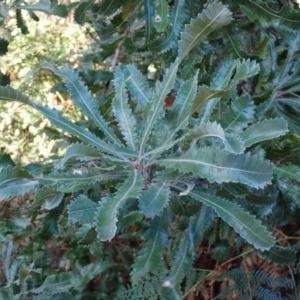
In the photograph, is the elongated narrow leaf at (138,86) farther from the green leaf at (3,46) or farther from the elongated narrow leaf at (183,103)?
the green leaf at (3,46)

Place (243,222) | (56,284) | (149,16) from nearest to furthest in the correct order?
(243,222)
(149,16)
(56,284)

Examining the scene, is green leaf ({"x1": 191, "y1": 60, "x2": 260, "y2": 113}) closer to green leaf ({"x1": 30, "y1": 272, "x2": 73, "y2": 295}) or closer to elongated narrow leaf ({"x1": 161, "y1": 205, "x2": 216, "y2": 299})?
elongated narrow leaf ({"x1": 161, "y1": 205, "x2": 216, "y2": 299})

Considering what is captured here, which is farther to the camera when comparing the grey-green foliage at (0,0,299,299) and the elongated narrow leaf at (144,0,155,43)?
the elongated narrow leaf at (144,0,155,43)

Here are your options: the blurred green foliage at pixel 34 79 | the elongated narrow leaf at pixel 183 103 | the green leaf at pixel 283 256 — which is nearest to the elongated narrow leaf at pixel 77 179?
the elongated narrow leaf at pixel 183 103

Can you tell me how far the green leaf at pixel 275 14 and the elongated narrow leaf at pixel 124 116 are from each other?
0.37 metres

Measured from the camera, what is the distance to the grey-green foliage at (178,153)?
63 cm

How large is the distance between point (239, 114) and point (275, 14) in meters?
0.33

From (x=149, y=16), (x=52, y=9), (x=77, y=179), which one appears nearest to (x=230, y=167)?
(x=77, y=179)

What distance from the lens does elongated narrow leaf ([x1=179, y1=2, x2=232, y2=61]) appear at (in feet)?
2.13

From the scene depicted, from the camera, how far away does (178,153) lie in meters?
0.74

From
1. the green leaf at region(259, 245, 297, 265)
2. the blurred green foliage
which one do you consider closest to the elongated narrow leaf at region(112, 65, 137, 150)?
the green leaf at region(259, 245, 297, 265)

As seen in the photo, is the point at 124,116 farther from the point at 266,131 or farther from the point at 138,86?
the point at 266,131

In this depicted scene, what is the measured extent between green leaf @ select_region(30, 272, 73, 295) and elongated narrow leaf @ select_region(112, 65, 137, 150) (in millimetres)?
586

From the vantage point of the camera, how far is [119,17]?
1.21m
